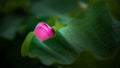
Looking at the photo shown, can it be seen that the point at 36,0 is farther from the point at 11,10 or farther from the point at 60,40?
the point at 60,40

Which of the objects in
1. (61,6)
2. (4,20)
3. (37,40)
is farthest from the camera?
(61,6)

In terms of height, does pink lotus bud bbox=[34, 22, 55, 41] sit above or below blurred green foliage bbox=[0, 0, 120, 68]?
below

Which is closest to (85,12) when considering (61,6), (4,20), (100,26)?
(100,26)

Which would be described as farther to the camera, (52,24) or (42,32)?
(52,24)

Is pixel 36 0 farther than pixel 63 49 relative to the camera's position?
Yes

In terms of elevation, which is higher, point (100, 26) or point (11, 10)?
point (11, 10)

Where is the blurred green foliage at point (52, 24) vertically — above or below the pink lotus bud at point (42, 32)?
above

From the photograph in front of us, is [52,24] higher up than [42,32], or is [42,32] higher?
[52,24]

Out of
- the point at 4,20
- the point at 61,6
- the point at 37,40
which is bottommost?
the point at 37,40

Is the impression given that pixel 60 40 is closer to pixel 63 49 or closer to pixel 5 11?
pixel 63 49

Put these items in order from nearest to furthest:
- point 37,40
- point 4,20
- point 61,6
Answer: point 37,40
point 4,20
point 61,6
